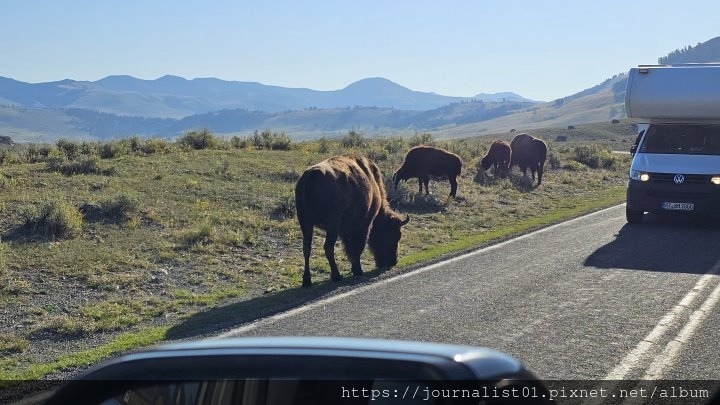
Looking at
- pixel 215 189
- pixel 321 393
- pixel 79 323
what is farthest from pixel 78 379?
pixel 215 189

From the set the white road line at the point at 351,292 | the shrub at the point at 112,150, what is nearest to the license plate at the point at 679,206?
the white road line at the point at 351,292

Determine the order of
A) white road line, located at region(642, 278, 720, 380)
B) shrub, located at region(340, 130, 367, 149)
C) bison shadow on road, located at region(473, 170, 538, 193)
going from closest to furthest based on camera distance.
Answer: white road line, located at region(642, 278, 720, 380), bison shadow on road, located at region(473, 170, 538, 193), shrub, located at region(340, 130, 367, 149)

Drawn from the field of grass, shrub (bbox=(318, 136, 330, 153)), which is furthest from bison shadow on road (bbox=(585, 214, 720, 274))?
shrub (bbox=(318, 136, 330, 153))

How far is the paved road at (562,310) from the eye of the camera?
697cm

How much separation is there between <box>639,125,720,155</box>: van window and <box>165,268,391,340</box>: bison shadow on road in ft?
26.0

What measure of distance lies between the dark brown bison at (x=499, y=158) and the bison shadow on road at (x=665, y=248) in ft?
39.0

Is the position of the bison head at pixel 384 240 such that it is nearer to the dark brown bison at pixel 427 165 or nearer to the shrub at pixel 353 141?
the dark brown bison at pixel 427 165

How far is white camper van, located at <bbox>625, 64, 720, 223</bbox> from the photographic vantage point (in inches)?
618

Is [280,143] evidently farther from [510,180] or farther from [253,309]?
[253,309]

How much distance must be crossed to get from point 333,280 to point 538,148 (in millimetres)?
18436

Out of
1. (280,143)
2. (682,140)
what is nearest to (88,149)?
(280,143)

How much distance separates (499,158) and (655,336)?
71.2 ft

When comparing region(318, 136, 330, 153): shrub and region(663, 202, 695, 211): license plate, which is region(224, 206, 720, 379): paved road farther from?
region(318, 136, 330, 153): shrub

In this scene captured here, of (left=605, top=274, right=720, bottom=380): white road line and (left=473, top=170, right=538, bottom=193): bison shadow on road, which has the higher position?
(left=605, top=274, right=720, bottom=380): white road line
